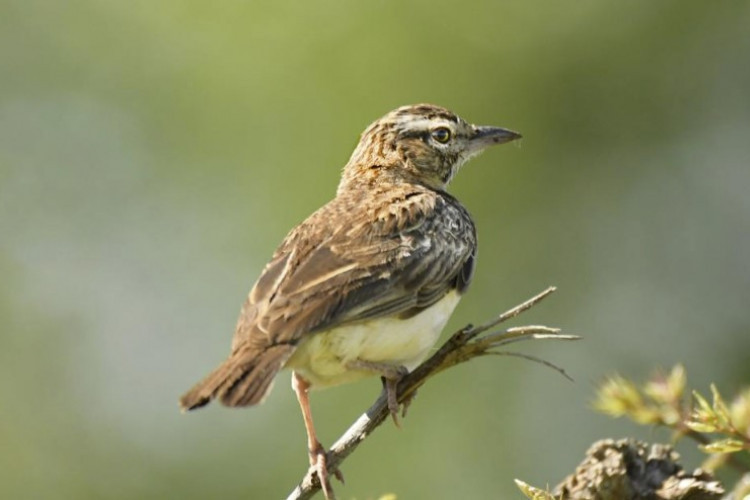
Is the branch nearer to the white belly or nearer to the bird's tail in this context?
the bird's tail

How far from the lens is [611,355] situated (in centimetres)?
1491

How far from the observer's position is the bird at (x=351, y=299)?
6.48 m

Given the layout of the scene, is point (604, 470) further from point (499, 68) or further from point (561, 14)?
point (561, 14)

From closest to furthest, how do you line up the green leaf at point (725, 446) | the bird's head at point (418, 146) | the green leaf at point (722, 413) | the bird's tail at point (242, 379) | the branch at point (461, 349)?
the green leaf at point (725, 446)
the green leaf at point (722, 413)
the branch at point (461, 349)
the bird's tail at point (242, 379)
the bird's head at point (418, 146)

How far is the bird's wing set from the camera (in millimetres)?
6824

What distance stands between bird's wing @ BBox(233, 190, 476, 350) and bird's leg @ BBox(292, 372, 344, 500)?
1.61 ft

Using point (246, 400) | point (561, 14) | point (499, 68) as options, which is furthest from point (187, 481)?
point (246, 400)

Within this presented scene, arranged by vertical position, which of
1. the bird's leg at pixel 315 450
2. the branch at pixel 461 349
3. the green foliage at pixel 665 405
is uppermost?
the bird's leg at pixel 315 450

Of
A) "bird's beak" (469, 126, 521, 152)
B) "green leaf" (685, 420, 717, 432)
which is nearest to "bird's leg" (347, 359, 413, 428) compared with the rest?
"green leaf" (685, 420, 717, 432)

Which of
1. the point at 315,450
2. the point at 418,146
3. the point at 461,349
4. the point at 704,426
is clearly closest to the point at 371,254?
the point at 315,450

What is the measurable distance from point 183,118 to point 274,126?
1.52 m

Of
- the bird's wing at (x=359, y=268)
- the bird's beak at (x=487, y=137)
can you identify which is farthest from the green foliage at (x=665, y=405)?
the bird's beak at (x=487, y=137)

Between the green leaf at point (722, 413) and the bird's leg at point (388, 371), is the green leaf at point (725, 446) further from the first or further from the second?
the bird's leg at point (388, 371)

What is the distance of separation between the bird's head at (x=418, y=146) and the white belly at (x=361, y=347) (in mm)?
2240
